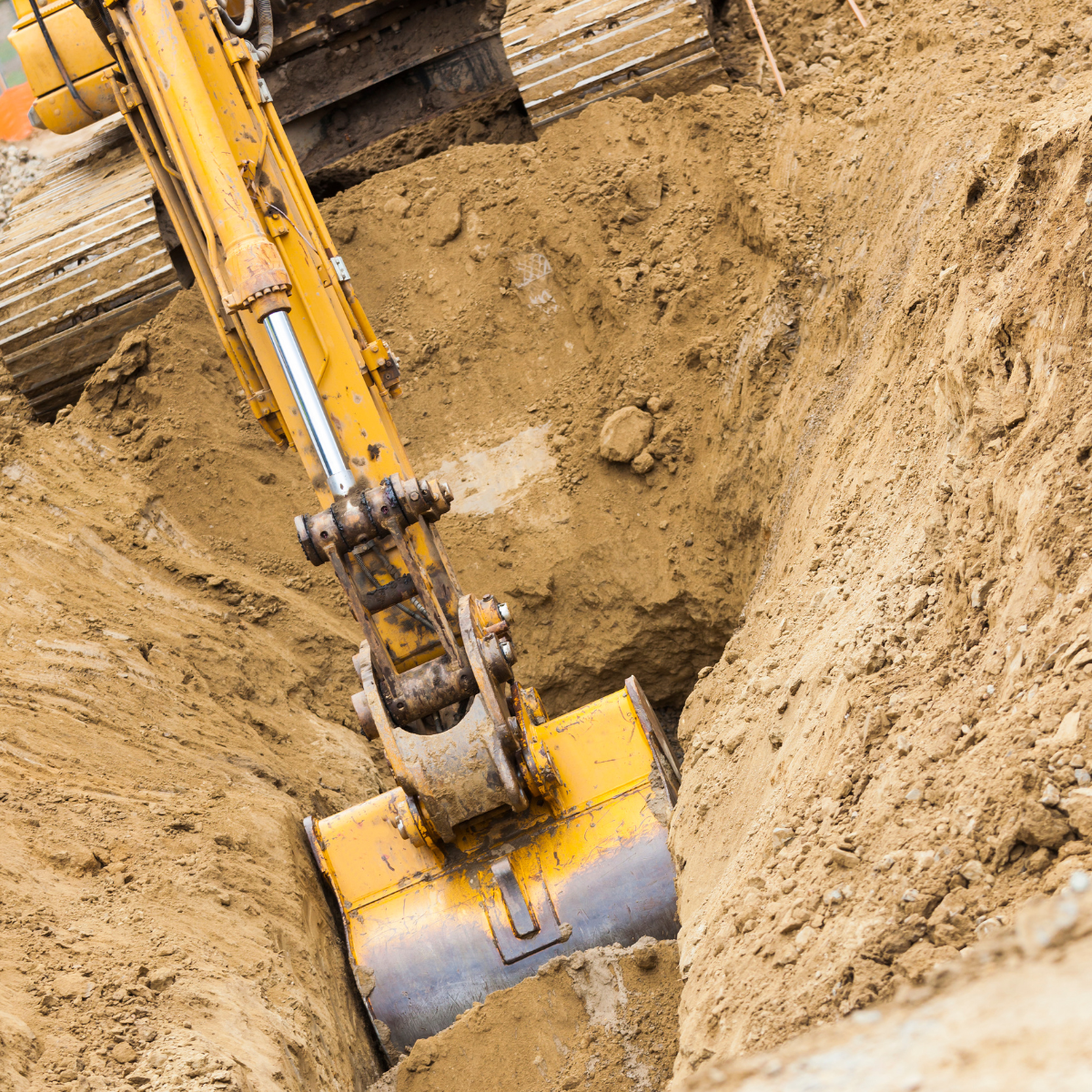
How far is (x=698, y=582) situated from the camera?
6.47m

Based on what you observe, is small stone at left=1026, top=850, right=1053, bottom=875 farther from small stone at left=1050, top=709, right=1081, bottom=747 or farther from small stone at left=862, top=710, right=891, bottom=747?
small stone at left=862, top=710, right=891, bottom=747

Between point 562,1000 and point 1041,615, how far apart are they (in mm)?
2354

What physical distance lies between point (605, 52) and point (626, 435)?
2.80 m

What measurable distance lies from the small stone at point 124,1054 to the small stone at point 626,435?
449cm

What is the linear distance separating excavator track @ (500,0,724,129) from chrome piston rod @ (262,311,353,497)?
167 inches

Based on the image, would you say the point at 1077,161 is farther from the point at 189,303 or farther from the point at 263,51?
the point at 189,303

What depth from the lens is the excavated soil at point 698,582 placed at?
2.21 m

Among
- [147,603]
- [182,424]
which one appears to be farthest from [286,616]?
[182,424]

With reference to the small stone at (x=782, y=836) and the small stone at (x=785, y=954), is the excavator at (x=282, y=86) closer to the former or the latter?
the small stone at (x=782, y=836)

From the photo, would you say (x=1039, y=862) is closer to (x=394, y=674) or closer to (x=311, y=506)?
(x=394, y=674)

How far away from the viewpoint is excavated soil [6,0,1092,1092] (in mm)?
2205

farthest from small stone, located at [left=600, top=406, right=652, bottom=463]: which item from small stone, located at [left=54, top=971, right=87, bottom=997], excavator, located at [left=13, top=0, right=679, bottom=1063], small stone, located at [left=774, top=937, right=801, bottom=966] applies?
small stone, located at [left=774, top=937, right=801, bottom=966]

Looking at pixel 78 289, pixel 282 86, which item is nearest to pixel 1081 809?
pixel 78 289

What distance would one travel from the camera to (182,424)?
7363 millimetres
